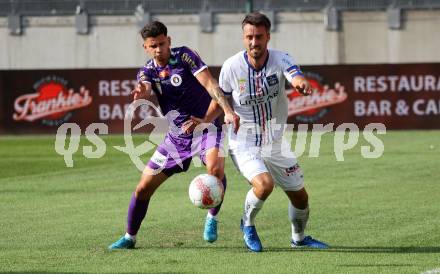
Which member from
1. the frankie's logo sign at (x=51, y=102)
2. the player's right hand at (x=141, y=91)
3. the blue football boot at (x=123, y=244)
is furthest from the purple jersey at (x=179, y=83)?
the frankie's logo sign at (x=51, y=102)

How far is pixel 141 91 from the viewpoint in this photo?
1020 cm

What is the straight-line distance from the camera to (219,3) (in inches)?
1951

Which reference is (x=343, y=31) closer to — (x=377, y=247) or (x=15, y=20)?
(x=15, y=20)

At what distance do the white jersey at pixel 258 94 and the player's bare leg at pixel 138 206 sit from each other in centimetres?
83

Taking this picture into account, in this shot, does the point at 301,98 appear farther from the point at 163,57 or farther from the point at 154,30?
the point at 154,30

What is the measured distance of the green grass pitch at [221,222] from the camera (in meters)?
9.37

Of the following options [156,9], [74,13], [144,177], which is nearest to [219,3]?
[156,9]

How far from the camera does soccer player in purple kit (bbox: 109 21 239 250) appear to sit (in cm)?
1034

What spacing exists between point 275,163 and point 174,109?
1.26m

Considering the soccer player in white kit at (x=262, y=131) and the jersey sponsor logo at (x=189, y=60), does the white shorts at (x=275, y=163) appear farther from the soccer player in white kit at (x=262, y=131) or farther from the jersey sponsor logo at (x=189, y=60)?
the jersey sponsor logo at (x=189, y=60)

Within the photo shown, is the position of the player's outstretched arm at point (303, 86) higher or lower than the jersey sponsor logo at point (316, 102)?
higher

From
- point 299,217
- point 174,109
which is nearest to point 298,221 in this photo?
point 299,217

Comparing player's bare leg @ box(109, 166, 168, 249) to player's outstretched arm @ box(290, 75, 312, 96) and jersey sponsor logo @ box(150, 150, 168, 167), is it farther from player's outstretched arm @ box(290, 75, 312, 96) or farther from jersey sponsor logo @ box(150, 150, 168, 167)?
player's outstretched arm @ box(290, 75, 312, 96)

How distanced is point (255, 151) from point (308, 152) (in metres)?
13.6
